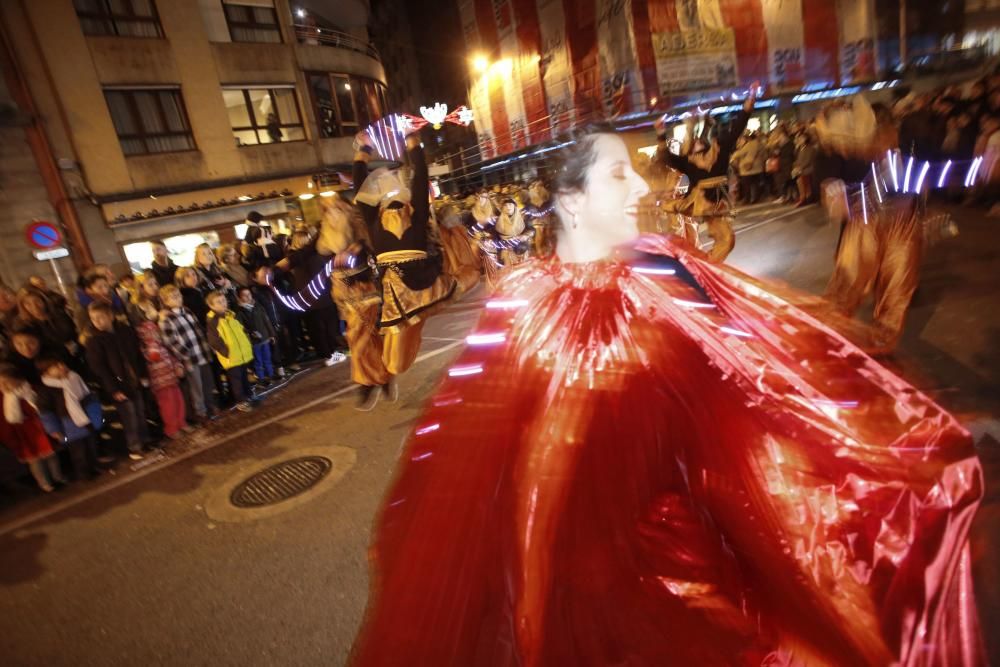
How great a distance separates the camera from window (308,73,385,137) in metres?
20.1

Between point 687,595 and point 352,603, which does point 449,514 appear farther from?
point 352,603

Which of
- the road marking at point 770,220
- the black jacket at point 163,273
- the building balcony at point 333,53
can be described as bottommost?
the road marking at point 770,220

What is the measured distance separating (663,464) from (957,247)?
7.60 m

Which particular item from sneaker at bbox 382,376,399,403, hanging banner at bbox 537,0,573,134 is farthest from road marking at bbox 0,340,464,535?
hanging banner at bbox 537,0,573,134

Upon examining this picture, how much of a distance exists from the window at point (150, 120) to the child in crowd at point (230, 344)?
13.5 meters

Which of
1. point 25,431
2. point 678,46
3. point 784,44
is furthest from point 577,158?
point 784,44

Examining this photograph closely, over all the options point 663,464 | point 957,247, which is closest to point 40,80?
point 663,464

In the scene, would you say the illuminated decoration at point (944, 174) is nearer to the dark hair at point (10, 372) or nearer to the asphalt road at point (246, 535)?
the asphalt road at point (246, 535)

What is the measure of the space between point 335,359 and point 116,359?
9.59ft

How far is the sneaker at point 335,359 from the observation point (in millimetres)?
7684

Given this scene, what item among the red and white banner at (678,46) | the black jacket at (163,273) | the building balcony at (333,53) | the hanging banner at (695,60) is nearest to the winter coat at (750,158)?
the red and white banner at (678,46)

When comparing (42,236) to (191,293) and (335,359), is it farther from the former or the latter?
(335,359)

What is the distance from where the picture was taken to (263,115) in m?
18.8

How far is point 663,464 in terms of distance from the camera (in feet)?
6.45
